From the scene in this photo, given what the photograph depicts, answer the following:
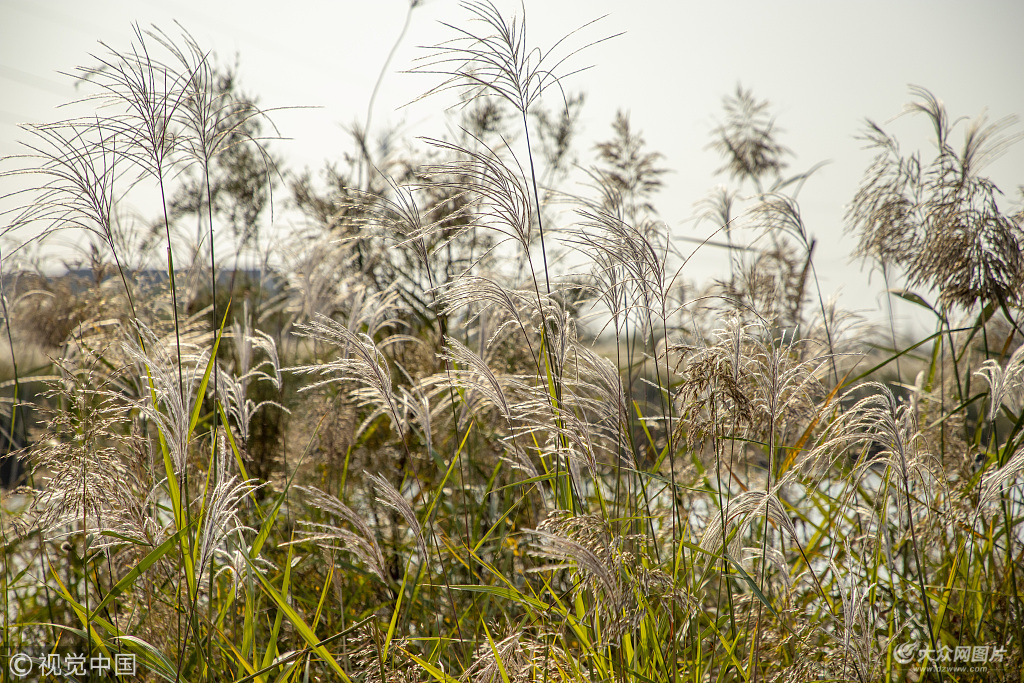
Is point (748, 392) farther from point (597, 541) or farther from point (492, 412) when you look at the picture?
point (492, 412)

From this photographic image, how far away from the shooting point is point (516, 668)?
1.46 meters

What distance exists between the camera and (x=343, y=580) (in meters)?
2.46

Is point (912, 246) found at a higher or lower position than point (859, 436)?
higher

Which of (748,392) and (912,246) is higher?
(912,246)

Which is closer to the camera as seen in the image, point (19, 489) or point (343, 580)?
point (19, 489)

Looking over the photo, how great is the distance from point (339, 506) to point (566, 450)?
531 millimetres

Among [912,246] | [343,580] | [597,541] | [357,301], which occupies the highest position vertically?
[912,246]

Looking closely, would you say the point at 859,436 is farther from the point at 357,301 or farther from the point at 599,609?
the point at 357,301

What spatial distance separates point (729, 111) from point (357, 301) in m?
3.78

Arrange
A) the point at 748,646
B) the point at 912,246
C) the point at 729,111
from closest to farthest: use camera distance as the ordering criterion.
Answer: the point at 748,646 < the point at 912,246 < the point at 729,111

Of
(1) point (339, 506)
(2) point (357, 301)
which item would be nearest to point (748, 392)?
(1) point (339, 506)

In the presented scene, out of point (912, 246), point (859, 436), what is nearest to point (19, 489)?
point (859, 436)

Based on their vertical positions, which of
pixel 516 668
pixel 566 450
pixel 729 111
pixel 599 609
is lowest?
pixel 516 668

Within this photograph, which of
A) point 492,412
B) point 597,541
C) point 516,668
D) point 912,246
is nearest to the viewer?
point 597,541
